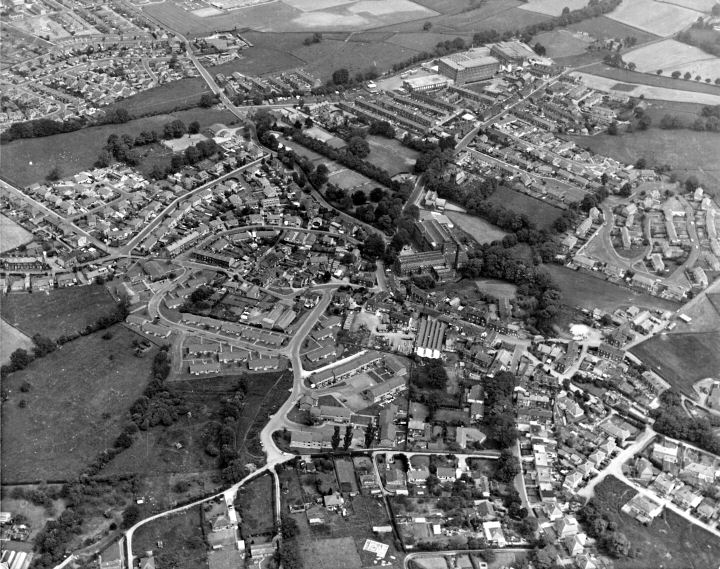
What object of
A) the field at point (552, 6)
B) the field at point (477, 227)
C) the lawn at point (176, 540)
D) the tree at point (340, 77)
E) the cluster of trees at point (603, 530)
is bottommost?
the lawn at point (176, 540)

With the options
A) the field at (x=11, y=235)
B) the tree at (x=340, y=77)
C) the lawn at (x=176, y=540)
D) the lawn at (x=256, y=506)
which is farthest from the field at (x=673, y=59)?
the lawn at (x=176, y=540)

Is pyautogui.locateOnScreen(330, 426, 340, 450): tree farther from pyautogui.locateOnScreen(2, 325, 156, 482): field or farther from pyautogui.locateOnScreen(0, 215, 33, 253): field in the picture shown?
pyautogui.locateOnScreen(0, 215, 33, 253): field

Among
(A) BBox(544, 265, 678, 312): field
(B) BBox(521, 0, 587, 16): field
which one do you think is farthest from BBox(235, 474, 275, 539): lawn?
(B) BBox(521, 0, 587, 16): field

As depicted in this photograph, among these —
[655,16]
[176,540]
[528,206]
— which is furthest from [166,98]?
[655,16]

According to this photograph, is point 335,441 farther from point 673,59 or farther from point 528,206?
point 673,59

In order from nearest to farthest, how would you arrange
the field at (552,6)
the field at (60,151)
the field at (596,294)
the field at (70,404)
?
the field at (70,404)
the field at (596,294)
the field at (60,151)
the field at (552,6)

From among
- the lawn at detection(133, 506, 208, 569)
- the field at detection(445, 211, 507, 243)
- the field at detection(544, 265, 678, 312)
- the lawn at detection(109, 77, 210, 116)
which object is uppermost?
the lawn at detection(109, 77, 210, 116)

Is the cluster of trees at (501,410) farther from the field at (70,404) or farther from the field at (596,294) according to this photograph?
the field at (70,404)
